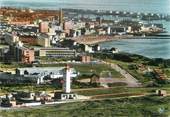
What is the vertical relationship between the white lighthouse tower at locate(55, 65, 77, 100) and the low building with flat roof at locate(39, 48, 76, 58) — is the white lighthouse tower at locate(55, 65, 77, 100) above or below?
below

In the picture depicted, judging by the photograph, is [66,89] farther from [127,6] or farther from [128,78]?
[127,6]

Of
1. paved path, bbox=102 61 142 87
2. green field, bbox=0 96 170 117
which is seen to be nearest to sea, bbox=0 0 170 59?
paved path, bbox=102 61 142 87

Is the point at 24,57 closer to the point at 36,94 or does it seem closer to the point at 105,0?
the point at 36,94

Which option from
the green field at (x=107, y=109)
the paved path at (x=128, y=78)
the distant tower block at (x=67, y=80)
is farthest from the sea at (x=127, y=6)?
the distant tower block at (x=67, y=80)

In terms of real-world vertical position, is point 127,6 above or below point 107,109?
above

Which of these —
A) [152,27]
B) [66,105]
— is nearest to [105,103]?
[66,105]

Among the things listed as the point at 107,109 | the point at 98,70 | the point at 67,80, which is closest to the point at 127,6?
the point at 98,70

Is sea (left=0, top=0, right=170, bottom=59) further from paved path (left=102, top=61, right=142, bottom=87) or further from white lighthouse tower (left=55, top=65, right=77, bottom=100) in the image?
white lighthouse tower (left=55, top=65, right=77, bottom=100)

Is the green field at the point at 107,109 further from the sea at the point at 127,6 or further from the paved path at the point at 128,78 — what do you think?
the sea at the point at 127,6
